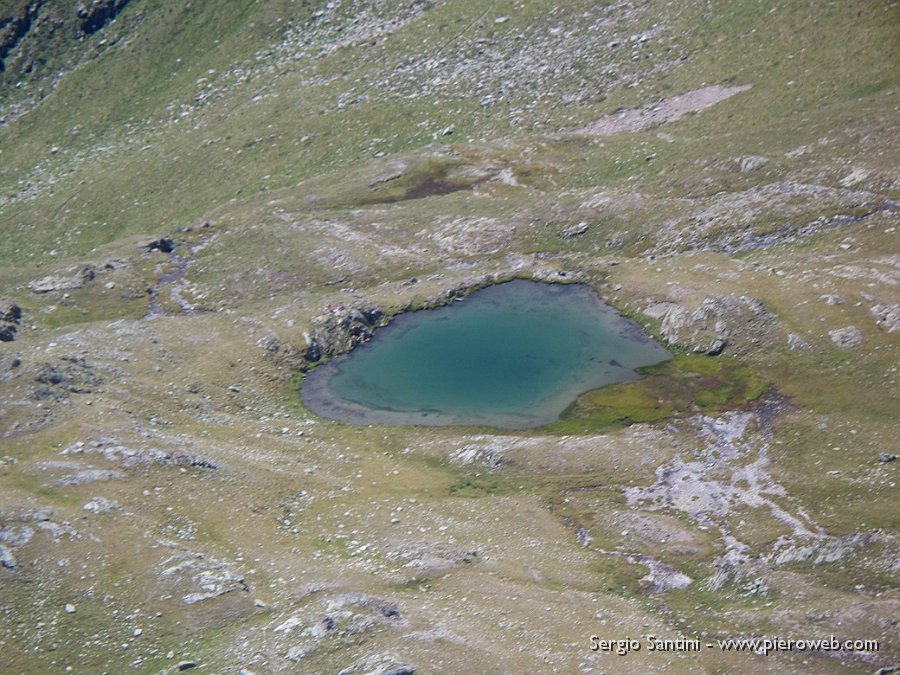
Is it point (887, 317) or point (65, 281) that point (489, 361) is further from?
point (65, 281)

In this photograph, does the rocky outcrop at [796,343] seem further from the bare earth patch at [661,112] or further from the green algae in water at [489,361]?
the bare earth patch at [661,112]

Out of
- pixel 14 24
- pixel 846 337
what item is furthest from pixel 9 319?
pixel 14 24

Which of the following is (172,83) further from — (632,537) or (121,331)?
(632,537)

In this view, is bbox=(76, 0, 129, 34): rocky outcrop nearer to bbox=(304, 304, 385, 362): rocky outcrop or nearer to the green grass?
bbox=(304, 304, 385, 362): rocky outcrop

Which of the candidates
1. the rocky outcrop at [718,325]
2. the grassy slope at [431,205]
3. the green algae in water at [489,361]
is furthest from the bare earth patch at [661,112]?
the rocky outcrop at [718,325]

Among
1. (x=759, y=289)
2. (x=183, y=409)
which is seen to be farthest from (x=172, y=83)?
(x=759, y=289)
